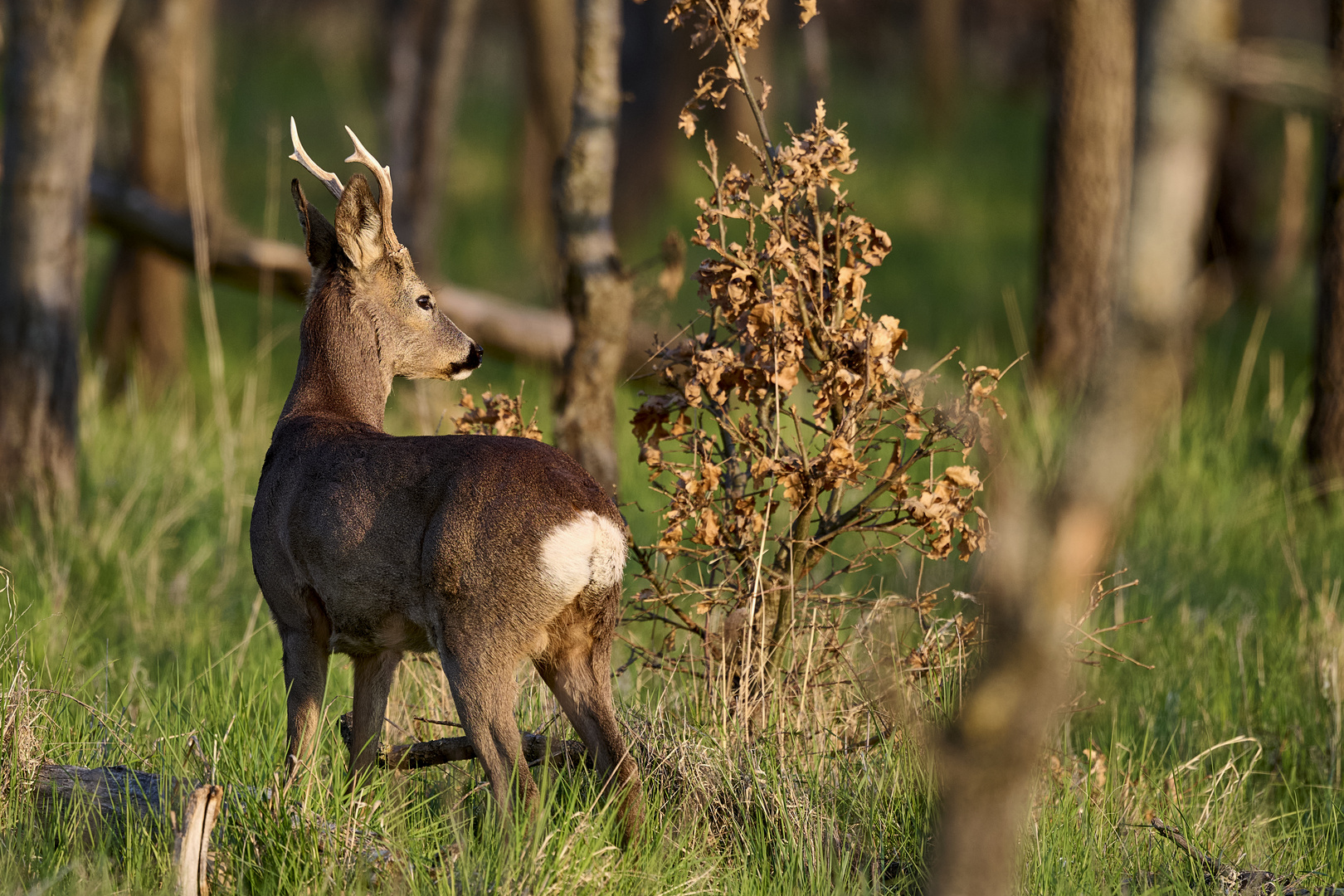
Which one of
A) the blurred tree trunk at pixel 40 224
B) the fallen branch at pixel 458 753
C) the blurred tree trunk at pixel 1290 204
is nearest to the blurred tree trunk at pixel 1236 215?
the blurred tree trunk at pixel 1290 204

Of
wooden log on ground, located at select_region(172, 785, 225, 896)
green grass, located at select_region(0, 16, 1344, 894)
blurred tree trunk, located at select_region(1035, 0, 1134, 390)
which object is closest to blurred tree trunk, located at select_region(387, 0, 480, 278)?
green grass, located at select_region(0, 16, 1344, 894)

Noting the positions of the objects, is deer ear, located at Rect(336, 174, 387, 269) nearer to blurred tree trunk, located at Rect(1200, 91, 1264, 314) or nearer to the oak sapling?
the oak sapling

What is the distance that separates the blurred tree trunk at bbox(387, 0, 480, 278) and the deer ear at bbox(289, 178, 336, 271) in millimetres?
5680

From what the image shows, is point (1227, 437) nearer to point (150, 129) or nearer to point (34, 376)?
point (34, 376)

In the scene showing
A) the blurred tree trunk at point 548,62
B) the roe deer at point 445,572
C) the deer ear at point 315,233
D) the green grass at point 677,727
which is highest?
the blurred tree trunk at point 548,62

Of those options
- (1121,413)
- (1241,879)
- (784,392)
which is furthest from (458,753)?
(1121,413)

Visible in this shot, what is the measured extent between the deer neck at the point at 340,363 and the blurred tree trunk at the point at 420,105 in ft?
19.0

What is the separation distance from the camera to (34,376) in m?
6.69

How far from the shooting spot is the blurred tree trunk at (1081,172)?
351 inches

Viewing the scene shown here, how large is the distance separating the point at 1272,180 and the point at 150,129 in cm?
1586

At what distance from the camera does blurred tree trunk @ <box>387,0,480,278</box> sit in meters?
10.2

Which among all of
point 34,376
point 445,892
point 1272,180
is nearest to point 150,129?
point 34,376

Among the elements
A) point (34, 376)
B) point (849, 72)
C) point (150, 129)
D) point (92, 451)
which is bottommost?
point (92, 451)

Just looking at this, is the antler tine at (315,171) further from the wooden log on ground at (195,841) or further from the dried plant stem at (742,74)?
the wooden log on ground at (195,841)
